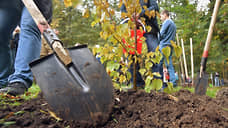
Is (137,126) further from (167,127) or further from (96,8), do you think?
(96,8)

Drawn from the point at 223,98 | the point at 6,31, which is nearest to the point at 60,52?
the point at 6,31

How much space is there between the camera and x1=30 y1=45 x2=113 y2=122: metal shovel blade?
31.7 inches

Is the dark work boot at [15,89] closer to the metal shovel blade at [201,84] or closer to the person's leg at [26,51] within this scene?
the person's leg at [26,51]

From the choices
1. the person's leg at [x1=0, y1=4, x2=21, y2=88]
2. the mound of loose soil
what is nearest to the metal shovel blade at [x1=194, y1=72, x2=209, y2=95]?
the mound of loose soil

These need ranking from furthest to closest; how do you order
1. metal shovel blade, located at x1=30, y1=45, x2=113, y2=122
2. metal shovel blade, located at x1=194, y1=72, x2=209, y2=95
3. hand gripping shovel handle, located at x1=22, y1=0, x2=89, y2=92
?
metal shovel blade, located at x1=194, y1=72, x2=209, y2=95 < hand gripping shovel handle, located at x1=22, y1=0, x2=89, y2=92 < metal shovel blade, located at x1=30, y1=45, x2=113, y2=122

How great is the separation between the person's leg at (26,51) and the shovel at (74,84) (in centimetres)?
57

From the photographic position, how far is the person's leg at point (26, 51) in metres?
1.47

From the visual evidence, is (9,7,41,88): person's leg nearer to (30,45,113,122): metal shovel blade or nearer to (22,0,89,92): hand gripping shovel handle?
(22,0,89,92): hand gripping shovel handle

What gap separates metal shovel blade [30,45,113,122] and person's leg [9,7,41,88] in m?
0.61

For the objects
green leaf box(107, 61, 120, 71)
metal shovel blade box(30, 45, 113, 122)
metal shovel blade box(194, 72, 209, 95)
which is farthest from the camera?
metal shovel blade box(194, 72, 209, 95)

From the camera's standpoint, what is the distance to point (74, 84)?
89 centimetres

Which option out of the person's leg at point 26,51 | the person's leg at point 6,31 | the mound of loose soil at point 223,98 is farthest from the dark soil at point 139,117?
the person's leg at point 6,31

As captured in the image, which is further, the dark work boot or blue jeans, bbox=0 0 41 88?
blue jeans, bbox=0 0 41 88

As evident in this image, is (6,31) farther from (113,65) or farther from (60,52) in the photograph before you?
(113,65)
